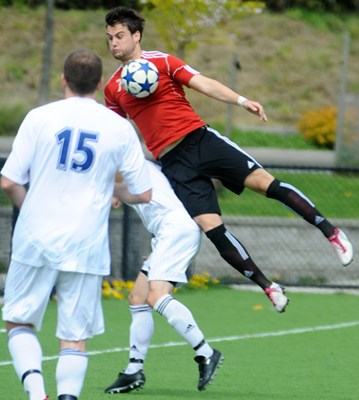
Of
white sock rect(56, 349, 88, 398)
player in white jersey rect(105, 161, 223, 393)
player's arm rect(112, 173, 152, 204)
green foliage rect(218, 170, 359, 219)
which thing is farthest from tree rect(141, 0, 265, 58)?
white sock rect(56, 349, 88, 398)

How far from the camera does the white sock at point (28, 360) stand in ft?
19.6

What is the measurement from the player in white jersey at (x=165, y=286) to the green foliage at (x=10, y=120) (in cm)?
1814

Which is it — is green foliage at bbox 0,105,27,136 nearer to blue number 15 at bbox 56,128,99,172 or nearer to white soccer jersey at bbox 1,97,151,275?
white soccer jersey at bbox 1,97,151,275

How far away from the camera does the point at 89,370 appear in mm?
8484

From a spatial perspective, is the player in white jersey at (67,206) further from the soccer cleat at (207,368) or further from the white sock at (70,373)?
the soccer cleat at (207,368)

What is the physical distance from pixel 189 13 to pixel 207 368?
925cm

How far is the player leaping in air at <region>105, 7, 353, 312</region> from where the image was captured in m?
7.84

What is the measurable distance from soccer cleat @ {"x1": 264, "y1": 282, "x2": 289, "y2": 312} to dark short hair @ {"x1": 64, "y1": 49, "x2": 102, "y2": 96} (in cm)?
259

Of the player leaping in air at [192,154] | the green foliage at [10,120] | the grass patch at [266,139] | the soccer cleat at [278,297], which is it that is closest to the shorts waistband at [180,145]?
the player leaping in air at [192,154]

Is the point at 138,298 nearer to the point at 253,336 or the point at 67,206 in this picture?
the point at 67,206

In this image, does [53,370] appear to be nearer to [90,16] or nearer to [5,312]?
[5,312]

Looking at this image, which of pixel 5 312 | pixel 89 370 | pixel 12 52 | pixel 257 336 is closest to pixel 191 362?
pixel 89 370

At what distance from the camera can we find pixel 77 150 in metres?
5.82

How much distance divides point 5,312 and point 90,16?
29.2 meters
